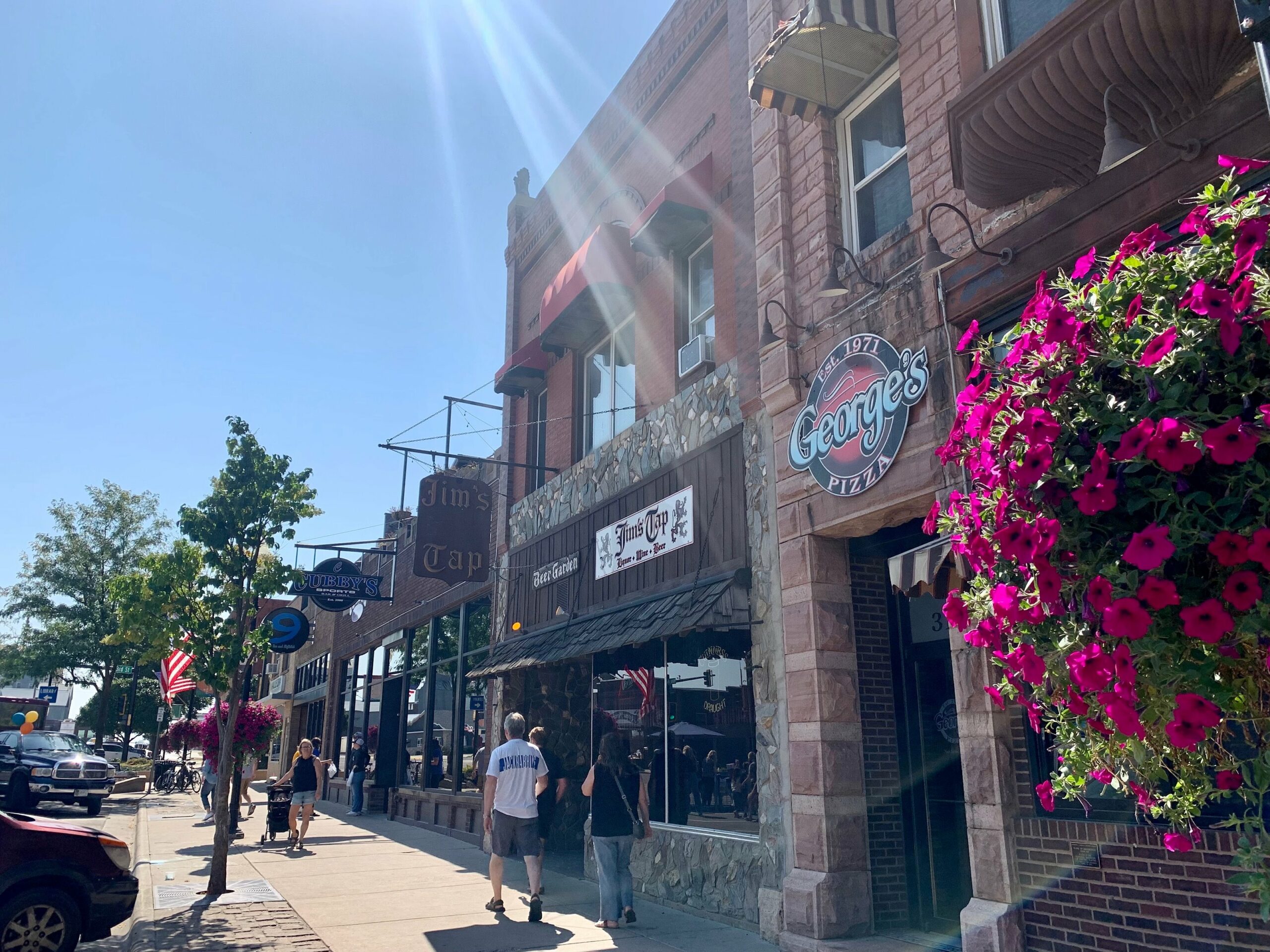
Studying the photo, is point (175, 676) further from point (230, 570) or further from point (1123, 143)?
point (1123, 143)

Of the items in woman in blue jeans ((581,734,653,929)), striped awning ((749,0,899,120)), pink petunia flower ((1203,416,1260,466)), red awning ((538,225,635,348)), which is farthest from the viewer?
red awning ((538,225,635,348))

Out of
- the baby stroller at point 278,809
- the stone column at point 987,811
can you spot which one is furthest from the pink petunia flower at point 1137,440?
the baby stroller at point 278,809

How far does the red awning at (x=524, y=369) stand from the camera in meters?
15.9

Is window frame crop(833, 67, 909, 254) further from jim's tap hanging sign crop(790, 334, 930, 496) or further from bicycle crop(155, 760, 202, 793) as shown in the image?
bicycle crop(155, 760, 202, 793)

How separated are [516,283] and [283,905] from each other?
11.6 m

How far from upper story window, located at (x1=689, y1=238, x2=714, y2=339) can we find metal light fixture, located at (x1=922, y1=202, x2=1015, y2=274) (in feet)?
13.9

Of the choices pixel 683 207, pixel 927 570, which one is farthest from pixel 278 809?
pixel 927 570

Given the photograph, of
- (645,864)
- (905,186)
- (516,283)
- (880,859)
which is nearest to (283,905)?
(645,864)

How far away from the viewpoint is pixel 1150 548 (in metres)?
2.34

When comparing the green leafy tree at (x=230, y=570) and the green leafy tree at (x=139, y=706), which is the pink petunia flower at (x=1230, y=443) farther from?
the green leafy tree at (x=139, y=706)

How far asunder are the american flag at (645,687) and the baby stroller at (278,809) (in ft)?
24.1

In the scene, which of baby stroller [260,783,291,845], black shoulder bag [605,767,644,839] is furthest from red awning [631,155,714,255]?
baby stroller [260,783,291,845]

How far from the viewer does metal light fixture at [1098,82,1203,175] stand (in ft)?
17.9

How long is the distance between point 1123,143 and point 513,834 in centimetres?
779
